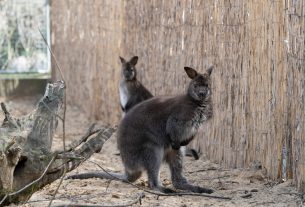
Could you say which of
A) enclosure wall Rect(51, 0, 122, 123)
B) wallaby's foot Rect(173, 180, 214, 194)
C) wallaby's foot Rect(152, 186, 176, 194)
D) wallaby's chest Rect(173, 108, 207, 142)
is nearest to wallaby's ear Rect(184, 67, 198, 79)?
wallaby's chest Rect(173, 108, 207, 142)

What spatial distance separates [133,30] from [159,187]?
13.6ft

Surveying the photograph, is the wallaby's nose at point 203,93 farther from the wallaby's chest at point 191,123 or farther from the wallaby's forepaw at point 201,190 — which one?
the wallaby's forepaw at point 201,190

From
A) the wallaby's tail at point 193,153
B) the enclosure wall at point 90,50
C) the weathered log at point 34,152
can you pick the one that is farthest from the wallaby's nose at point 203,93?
the enclosure wall at point 90,50

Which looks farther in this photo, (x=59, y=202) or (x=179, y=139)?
(x=179, y=139)

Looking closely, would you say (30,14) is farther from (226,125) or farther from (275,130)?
(275,130)

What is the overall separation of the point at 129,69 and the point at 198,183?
3.14 m

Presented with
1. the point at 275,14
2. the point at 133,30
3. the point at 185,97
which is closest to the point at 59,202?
the point at 185,97

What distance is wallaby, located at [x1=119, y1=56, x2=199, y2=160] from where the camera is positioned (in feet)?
34.8

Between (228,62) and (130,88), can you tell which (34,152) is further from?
(130,88)

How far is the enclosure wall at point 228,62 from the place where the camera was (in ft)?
23.8

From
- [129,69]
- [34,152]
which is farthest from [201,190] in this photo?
[129,69]

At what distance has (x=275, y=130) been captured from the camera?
7.61 m

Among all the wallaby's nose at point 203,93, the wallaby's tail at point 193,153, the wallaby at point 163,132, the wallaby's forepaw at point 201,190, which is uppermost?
the wallaby's nose at point 203,93

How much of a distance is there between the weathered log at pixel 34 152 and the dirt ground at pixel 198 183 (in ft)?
1.16
